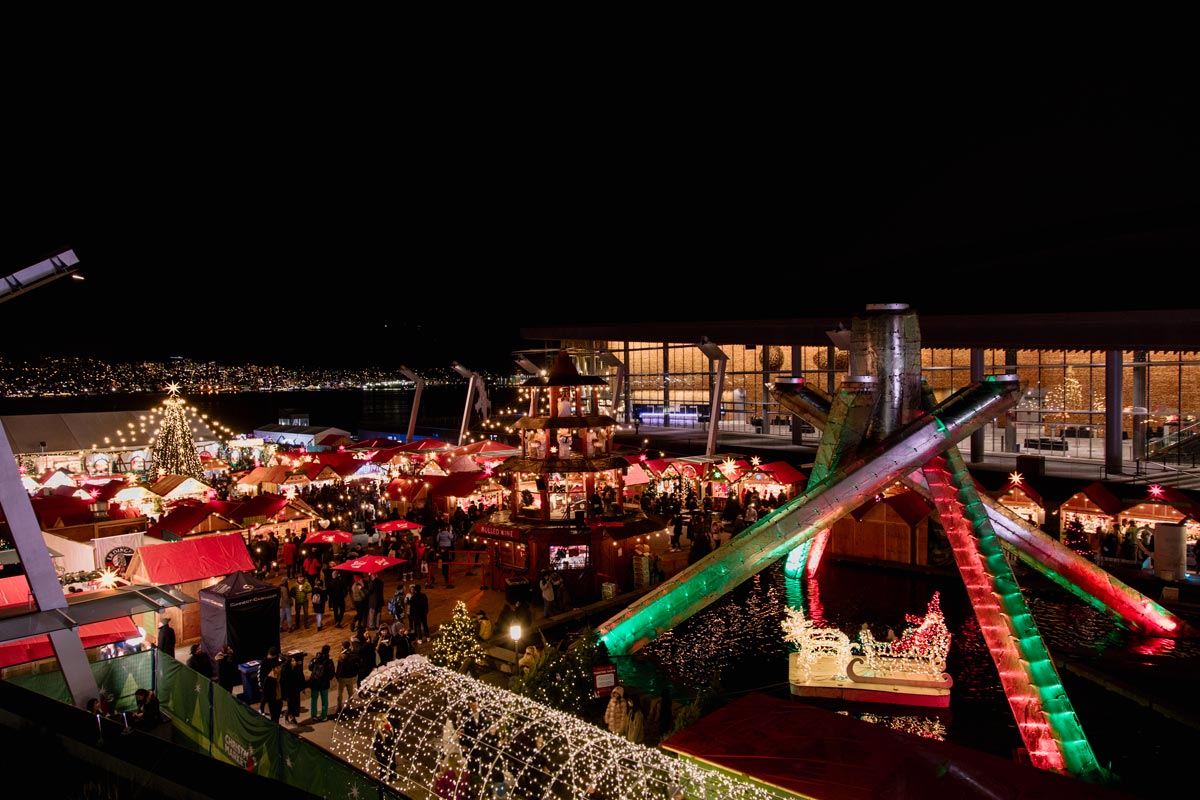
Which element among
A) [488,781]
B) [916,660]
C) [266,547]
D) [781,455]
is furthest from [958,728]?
[781,455]

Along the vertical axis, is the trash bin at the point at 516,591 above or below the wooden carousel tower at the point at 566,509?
below

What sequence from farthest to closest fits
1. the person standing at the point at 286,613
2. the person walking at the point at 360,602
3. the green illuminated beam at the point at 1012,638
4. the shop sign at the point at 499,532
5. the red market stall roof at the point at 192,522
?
1. the shop sign at the point at 499,532
2. the red market stall roof at the point at 192,522
3. the person standing at the point at 286,613
4. the person walking at the point at 360,602
5. the green illuminated beam at the point at 1012,638

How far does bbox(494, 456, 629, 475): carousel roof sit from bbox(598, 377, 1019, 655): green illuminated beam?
19.7 feet

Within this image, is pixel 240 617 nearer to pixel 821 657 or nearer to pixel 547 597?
pixel 547 597

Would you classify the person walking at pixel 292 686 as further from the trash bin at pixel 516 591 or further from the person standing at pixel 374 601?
the trash bin at pixel 516 591

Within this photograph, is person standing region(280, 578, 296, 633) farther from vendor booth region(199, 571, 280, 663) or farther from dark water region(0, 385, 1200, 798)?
dark water region(0, 385, 1200, 798)

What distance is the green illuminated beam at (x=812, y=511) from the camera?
41.3 feet

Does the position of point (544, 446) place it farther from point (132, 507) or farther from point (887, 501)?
point (132, 507)

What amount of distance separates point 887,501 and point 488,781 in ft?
46.7

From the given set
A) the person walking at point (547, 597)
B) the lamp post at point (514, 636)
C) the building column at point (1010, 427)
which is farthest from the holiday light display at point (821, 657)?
the building column at point (1010, 427)

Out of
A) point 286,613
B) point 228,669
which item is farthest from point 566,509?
point 228,669

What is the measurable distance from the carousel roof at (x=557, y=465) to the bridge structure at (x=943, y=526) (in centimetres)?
530

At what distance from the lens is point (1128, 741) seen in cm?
1075

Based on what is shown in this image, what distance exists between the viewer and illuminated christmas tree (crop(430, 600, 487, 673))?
12.2 metres
